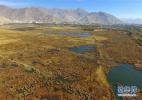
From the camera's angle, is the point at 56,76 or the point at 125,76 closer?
the point at 56,76

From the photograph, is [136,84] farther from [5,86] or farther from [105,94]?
[5,86]

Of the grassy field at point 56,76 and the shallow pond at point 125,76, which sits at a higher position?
A: the grassy field at point 56,76

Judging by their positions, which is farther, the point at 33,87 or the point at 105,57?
the point at 105,57

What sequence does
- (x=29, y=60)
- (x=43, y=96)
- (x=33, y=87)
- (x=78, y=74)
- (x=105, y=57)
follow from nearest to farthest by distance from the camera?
(x=43, y=96) → (x=33, y=87) → (x=78, y=74) → (x=29, y=60) → (x=105, y=57)

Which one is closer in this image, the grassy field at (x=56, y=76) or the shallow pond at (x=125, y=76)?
the grassy field at (x=56, y=76)

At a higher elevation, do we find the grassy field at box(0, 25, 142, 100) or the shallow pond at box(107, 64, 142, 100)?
the grassy field at box(0, 25, 142, 100)

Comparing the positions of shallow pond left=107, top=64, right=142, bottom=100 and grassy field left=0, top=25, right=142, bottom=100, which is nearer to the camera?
grassy field left=0, top=25, right=142, bottom=100

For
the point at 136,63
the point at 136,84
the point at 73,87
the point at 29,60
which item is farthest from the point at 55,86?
the point at 136,63

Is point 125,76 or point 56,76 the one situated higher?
point 56,76
